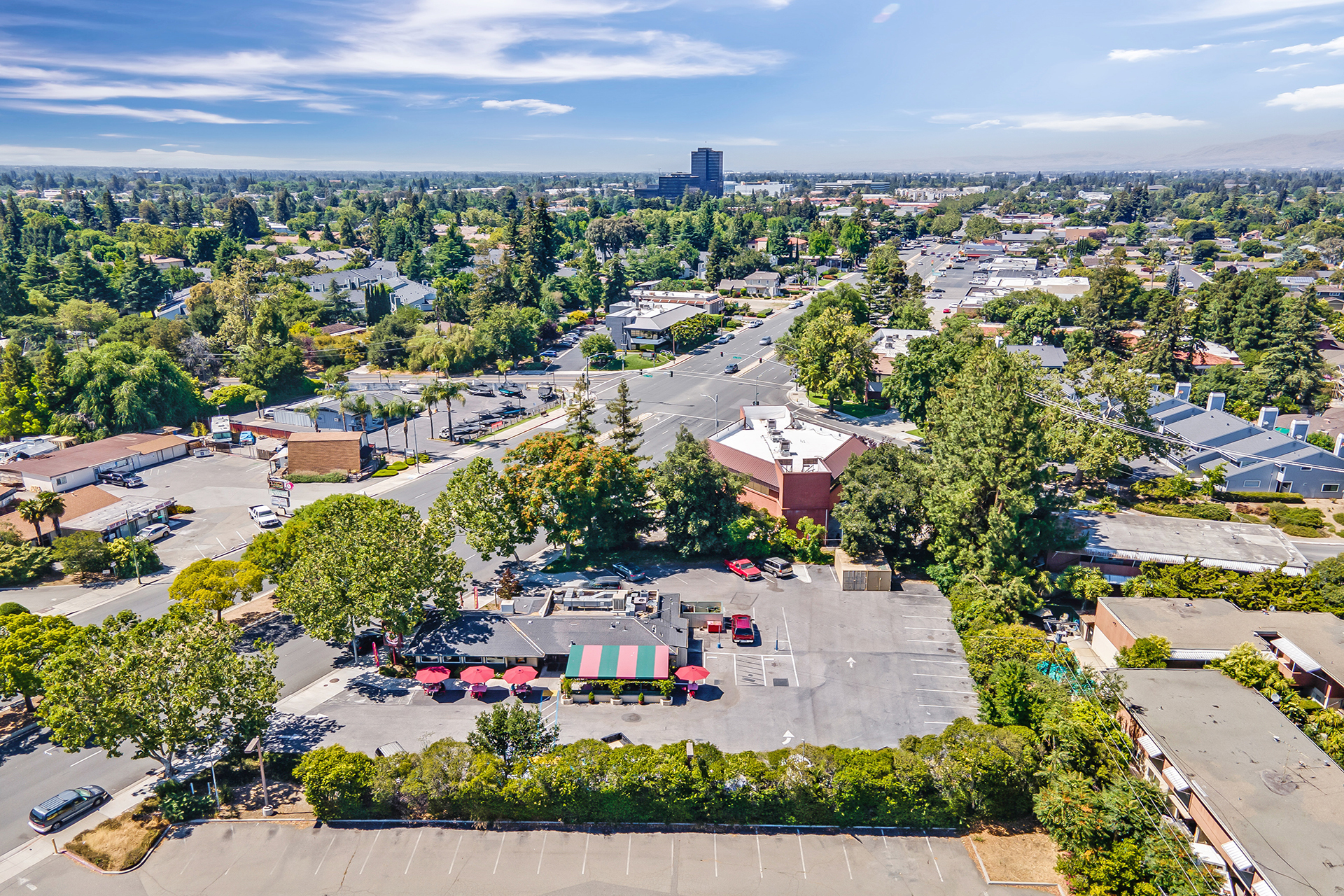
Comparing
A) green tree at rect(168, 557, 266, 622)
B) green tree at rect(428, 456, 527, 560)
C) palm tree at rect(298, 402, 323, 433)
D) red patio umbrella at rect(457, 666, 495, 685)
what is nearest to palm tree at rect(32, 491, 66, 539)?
green tree at rect(168, 557, 266, 622)

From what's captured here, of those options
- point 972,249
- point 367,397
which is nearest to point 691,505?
point 367,397

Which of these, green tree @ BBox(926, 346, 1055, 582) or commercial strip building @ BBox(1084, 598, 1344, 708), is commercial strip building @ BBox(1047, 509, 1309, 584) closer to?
commercial strip building @ BBox(1084, 598, 1344, 708)

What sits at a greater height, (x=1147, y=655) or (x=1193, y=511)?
(x=1193, y=511)

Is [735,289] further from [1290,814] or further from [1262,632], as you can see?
[1290,814]

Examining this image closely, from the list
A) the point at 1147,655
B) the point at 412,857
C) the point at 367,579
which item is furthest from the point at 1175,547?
the point at 367,579

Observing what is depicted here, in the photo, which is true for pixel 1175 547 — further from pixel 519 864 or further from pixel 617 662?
pixel 519 864

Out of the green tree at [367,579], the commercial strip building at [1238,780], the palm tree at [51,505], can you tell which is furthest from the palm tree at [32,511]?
the commercial strip building at [1238,780]
